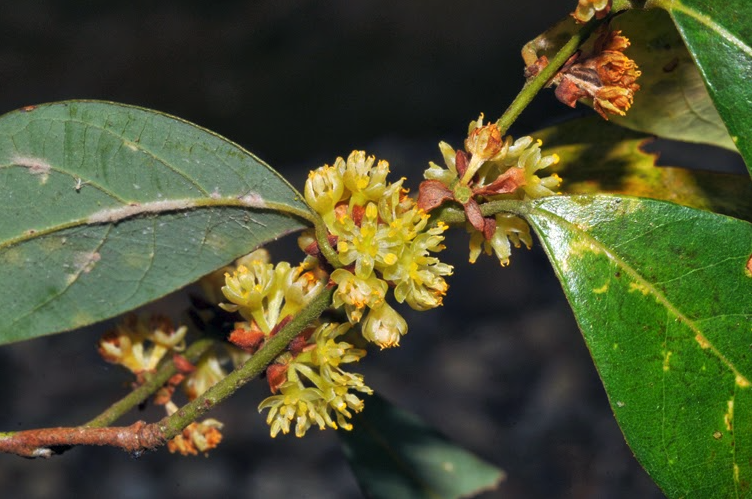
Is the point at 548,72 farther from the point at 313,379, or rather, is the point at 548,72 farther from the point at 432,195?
the point at 313,379

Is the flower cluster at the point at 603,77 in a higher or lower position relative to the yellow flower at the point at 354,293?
higher

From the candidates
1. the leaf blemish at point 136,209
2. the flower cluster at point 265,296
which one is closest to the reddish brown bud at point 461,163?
the flower cluster at point 265,296

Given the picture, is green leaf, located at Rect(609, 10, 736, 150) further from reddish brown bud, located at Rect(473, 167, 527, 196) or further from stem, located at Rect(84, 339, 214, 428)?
stem, located at Rect(84, 339, 214, 428)

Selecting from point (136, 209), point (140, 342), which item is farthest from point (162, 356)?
point (136, 209)

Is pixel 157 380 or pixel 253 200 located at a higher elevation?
pixel 253 200

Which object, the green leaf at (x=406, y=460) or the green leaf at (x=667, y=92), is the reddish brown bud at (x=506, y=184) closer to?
the green leaf at (x=667, y=92)

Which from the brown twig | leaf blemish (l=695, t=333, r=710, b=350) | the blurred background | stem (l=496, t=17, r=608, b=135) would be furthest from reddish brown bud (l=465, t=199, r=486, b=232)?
the blurred background
